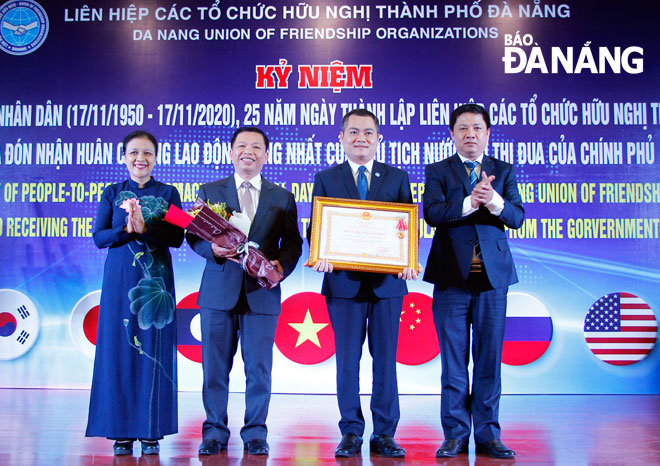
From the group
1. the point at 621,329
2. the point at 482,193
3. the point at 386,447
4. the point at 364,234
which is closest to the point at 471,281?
the point at 482,193

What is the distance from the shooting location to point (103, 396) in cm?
274

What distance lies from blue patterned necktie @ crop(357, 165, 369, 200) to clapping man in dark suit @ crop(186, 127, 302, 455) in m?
0.40

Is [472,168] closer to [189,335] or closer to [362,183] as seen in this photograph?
[362,183]

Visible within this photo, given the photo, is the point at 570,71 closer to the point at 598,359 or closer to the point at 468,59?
the point at 468,59

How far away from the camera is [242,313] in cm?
282

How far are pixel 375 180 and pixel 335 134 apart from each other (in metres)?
1.88

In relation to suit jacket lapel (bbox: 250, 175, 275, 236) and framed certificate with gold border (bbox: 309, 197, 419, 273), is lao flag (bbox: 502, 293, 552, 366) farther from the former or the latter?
suit jacket lapel (bbox: 250, 175, 275, 236)

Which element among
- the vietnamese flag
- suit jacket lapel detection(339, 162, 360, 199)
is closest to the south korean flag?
the vietnamese flag

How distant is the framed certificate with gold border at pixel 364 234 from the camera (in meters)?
2.69

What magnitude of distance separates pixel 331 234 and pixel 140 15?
121 inches

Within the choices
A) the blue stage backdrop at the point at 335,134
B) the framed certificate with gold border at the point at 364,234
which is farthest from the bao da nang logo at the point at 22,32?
the framed certificate with gold border at the point at 364,234

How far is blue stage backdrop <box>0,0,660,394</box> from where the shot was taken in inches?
178

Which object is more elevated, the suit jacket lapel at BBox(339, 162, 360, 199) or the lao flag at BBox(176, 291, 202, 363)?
the suit jacket lapel at BBox(339, 162, 360, 199)

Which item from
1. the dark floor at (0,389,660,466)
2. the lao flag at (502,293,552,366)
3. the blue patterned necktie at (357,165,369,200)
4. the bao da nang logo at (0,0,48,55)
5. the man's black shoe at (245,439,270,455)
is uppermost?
the bao da nang logo at (0,0,48,55)
